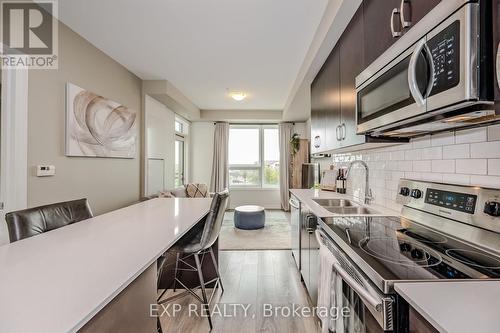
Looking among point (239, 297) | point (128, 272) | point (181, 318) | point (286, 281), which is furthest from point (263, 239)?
point (128, 272)

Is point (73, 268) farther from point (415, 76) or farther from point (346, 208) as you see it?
point (346, 208)

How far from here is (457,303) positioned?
62cm

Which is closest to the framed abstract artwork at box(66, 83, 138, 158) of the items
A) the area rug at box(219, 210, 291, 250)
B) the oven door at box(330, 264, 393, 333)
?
the area rug at box(219, 210, 291, 250)

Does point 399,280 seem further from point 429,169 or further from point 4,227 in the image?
point 4,227

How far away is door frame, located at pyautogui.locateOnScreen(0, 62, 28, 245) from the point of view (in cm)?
188

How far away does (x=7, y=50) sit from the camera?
1.89 metres

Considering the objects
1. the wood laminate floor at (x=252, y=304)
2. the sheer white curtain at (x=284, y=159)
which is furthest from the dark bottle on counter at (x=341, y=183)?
the sheer white curtain at (x=284, y=159)

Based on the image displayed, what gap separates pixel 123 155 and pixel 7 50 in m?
1.64

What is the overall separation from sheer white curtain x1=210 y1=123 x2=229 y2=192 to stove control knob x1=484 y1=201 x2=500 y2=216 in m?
5.46

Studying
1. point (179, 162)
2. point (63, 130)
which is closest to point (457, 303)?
point (63, 130)

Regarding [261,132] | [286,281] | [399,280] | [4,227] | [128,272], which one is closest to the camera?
[399,280]

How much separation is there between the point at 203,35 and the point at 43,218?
212cm

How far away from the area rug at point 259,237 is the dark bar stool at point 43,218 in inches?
87.6

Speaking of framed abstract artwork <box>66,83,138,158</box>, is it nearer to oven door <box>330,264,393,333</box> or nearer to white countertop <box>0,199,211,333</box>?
white countertop <box>0,199,211,333</box>
